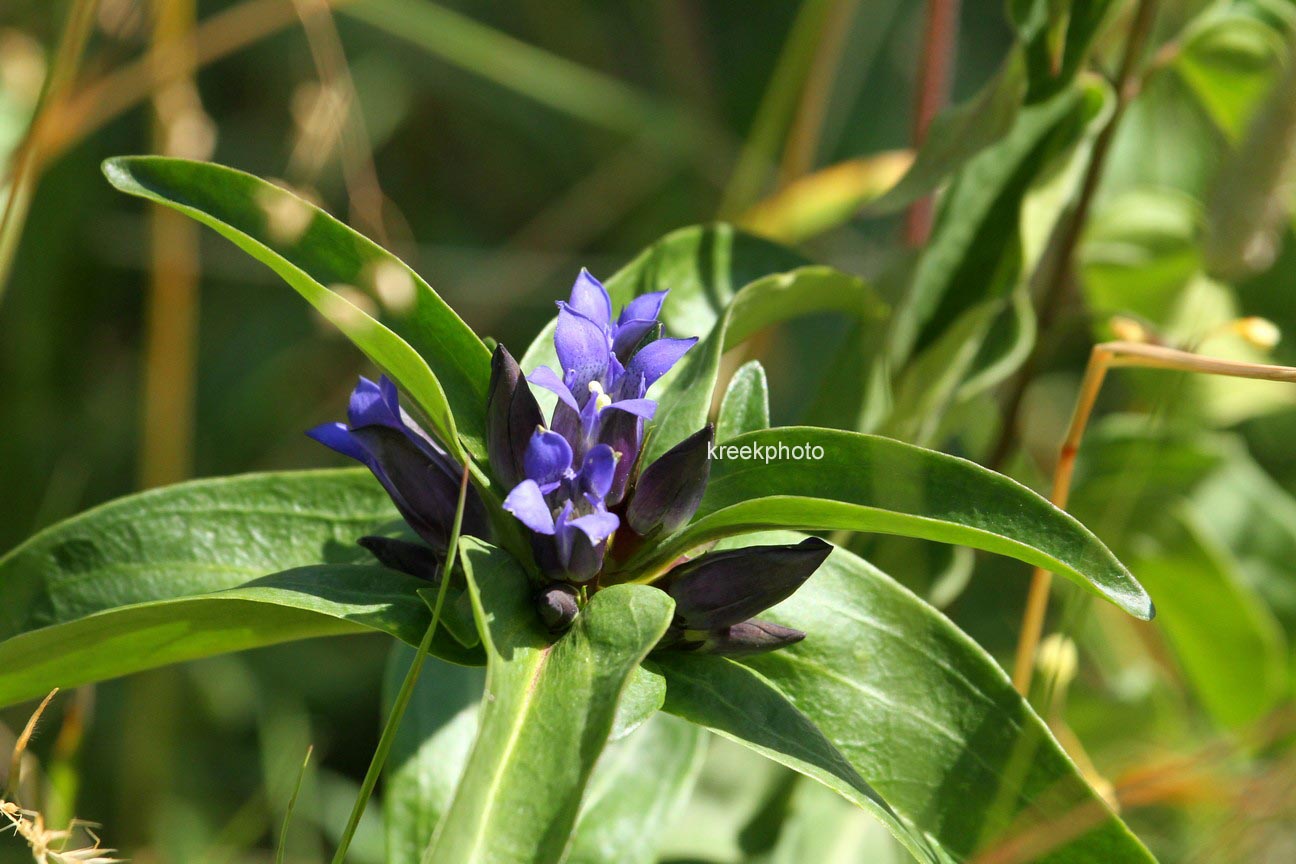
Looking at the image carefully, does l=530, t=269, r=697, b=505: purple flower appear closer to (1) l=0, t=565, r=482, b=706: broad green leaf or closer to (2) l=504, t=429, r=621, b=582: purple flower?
(2) l=504, t=429, r=621, b=582: purple flower

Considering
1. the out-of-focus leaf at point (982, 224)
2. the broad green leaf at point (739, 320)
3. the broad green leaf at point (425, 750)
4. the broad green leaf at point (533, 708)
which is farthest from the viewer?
the out-of-focus leaf at point (982, 224)

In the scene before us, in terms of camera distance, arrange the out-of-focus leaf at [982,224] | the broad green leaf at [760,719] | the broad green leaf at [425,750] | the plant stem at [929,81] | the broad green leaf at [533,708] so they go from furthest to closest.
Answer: the plant stem at [929,81], the out-of-focus leaf at [982,224], the broad green leaf at [425,750], the broad green leaf at [760,719], the broad green leaf at [533,708]

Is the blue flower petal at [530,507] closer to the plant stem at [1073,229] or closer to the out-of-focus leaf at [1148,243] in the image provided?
the plant stem at [1073,229]

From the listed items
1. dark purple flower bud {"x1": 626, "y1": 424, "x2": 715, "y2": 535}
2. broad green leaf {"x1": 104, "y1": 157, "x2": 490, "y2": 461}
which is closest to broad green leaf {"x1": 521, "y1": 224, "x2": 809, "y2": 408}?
broad green leaf {"x1": 104, "y1": 157, "x2": 490, "y2": 461}

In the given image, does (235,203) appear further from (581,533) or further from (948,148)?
(948,148)

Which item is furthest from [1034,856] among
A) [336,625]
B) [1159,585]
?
[1159,585]

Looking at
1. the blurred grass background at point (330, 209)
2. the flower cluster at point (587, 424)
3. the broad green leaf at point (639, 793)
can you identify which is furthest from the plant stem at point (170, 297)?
the flower cluster at point (587, 424)

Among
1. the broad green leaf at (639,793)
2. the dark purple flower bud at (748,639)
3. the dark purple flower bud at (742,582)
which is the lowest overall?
the broad green leaf at (639,793)
